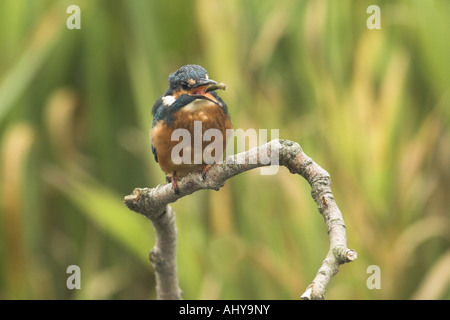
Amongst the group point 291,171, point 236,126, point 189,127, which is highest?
point 236,126

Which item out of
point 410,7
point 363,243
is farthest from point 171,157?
point 410,7

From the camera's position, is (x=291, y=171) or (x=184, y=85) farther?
(x=184, y=85)

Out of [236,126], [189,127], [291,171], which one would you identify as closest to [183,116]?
[189,127]

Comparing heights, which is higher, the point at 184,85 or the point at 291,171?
the point at 184,85

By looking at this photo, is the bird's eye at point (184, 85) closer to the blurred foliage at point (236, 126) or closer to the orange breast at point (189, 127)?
the orange breast at point (189, 127)

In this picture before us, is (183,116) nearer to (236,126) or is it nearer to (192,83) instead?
(192,83)

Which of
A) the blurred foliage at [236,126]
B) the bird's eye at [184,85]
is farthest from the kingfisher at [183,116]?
the blurred foliage at [236,126]

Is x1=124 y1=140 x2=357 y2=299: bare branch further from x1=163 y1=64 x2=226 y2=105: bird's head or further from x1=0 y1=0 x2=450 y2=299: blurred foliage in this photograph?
x1=0 y1=0 x2=450 y2=299: blurred foliage
